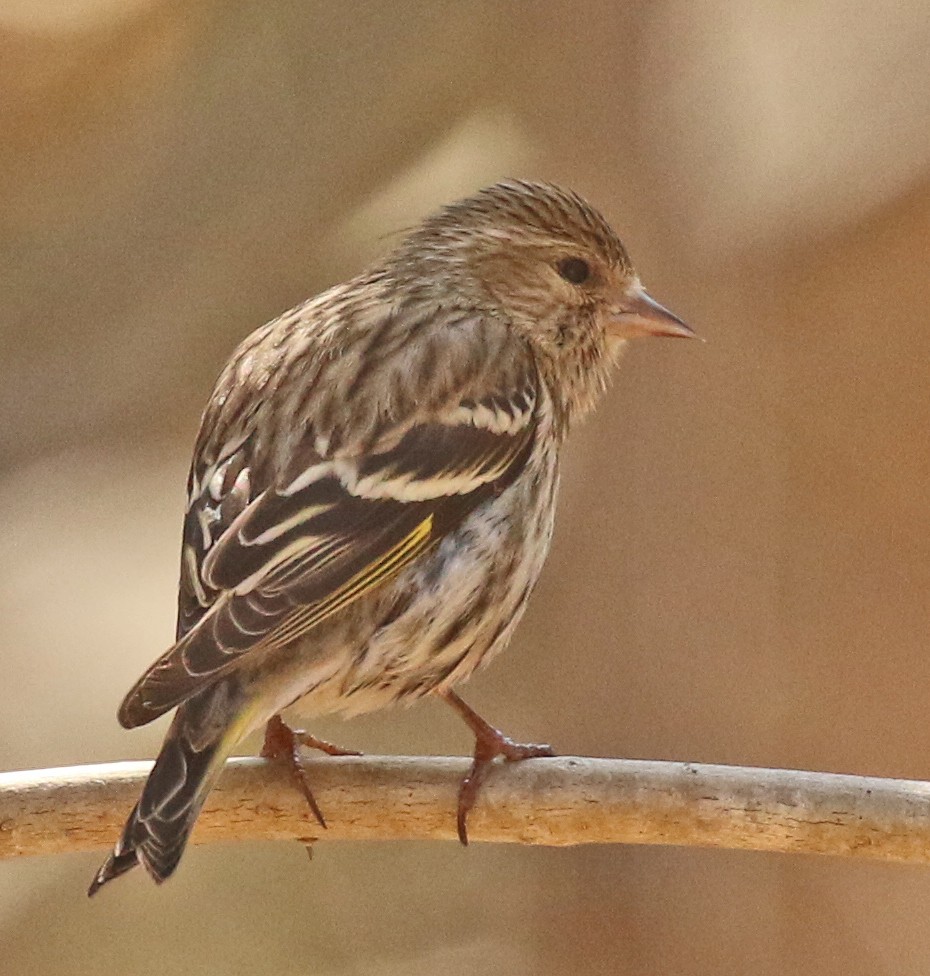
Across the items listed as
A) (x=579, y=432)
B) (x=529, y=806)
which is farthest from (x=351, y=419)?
(x=579, y=432)

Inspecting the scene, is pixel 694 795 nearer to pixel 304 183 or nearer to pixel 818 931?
pixel 818 931

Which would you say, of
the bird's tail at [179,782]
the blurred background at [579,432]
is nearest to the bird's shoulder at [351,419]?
the bird's tail at [179,782]

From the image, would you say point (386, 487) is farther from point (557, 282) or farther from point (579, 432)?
point (579, 432)

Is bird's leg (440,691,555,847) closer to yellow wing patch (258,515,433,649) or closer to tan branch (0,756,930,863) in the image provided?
tan branch (0,756,930,863)

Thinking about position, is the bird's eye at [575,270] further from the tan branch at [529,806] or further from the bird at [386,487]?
the tan branch at [529,806]

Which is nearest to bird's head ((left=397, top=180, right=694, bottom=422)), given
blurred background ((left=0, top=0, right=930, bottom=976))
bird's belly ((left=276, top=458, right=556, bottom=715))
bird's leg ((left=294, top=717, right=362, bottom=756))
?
bird's belly ((left=276, top=458, right=556, bottom=715))

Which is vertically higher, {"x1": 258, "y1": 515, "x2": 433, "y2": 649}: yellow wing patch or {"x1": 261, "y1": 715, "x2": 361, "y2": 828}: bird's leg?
{"x1": 258, "y1": 515, "x2": 433, "y2": 649}: yellow wing patch

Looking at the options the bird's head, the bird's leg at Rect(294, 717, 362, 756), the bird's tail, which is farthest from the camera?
the bird's head

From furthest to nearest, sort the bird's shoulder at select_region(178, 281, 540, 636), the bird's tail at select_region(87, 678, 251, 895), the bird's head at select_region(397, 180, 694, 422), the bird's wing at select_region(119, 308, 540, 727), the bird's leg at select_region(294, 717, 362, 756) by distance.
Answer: the bird's head at select_region(397, 180, 694, 422)
the bird's leg at select_region(294, 717, 362, 756)
the bird's shoulder at select_region(178, 281, 540, 636)
the bird's wing at select_region(119, 308, 540, 727)
the bird's tail at select_region(87, 678, 251, 895)
